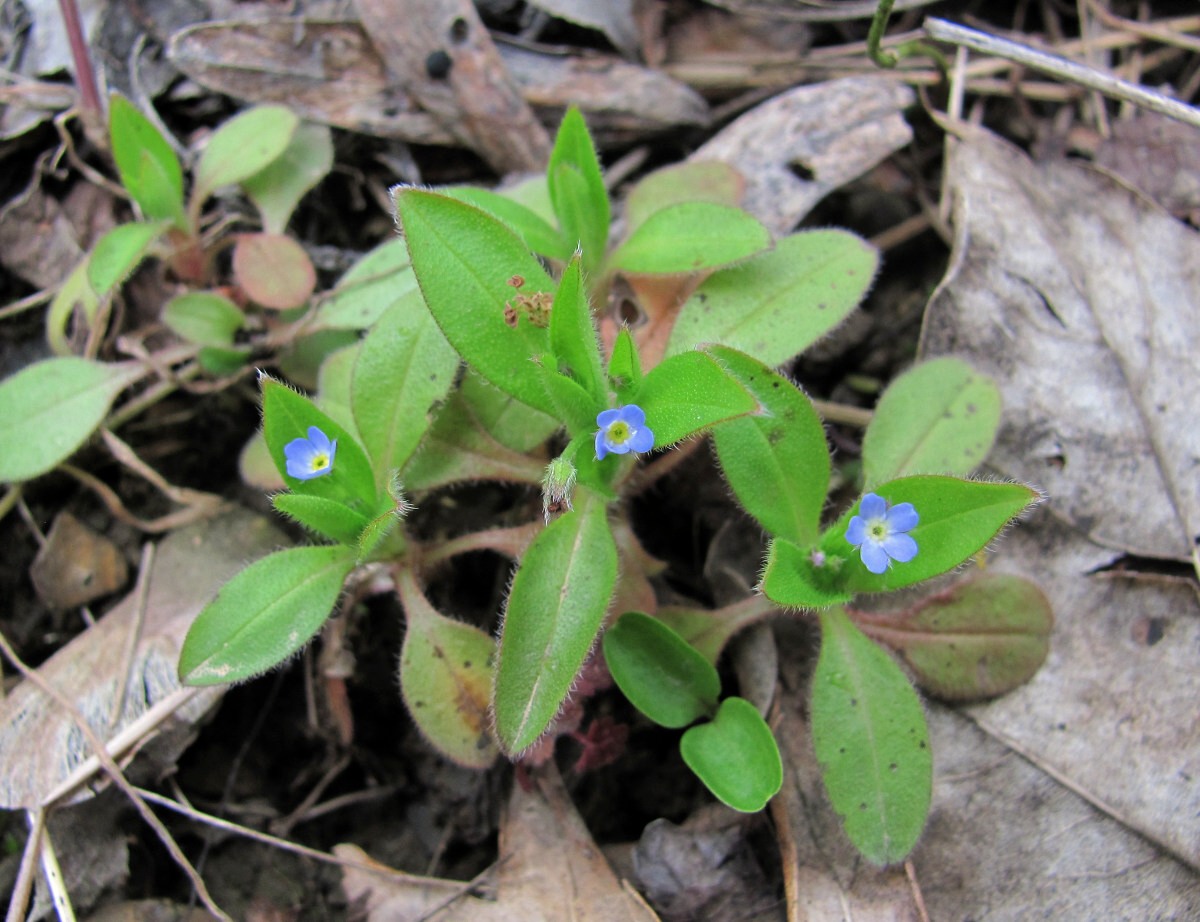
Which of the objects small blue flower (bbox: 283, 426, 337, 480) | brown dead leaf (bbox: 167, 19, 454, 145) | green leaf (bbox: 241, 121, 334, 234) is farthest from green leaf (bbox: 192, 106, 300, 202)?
small blue flower (bbox: 283, 426, 337, 480)

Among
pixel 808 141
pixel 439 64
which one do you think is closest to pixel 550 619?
pixel 808 141

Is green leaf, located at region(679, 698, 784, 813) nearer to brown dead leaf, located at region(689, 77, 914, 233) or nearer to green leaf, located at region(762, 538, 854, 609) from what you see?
green leaf, located at region(762, 538, 854, 609)

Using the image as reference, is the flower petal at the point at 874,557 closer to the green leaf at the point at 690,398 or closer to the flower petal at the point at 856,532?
the flower petal at the point at 856,532

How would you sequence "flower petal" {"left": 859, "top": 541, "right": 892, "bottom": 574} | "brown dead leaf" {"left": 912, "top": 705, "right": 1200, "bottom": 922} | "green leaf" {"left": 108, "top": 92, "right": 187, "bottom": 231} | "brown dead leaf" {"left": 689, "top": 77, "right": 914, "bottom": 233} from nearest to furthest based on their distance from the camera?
"flower petal" {"left": 859, "top": 541, "right": 892, "bottom": 574} < "brown dead leaf" {"left": 912, "top": 705, "right": 1200, "bottom": 922} < "green leaf" {"left": 108, "top": 92, "right": 187, "bottom": 231} < "brown dead leaf" {"left": 689, "top": 77, "right": 914, "bottom": 233}

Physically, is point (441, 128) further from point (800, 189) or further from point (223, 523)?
point (223, 523)

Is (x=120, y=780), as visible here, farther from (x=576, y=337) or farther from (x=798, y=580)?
(x=798, y=580)

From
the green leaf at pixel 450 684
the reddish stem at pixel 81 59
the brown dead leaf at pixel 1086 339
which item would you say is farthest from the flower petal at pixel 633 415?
the reddish stem at pixel 81 59

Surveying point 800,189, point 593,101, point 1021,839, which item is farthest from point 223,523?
point 1021,839
